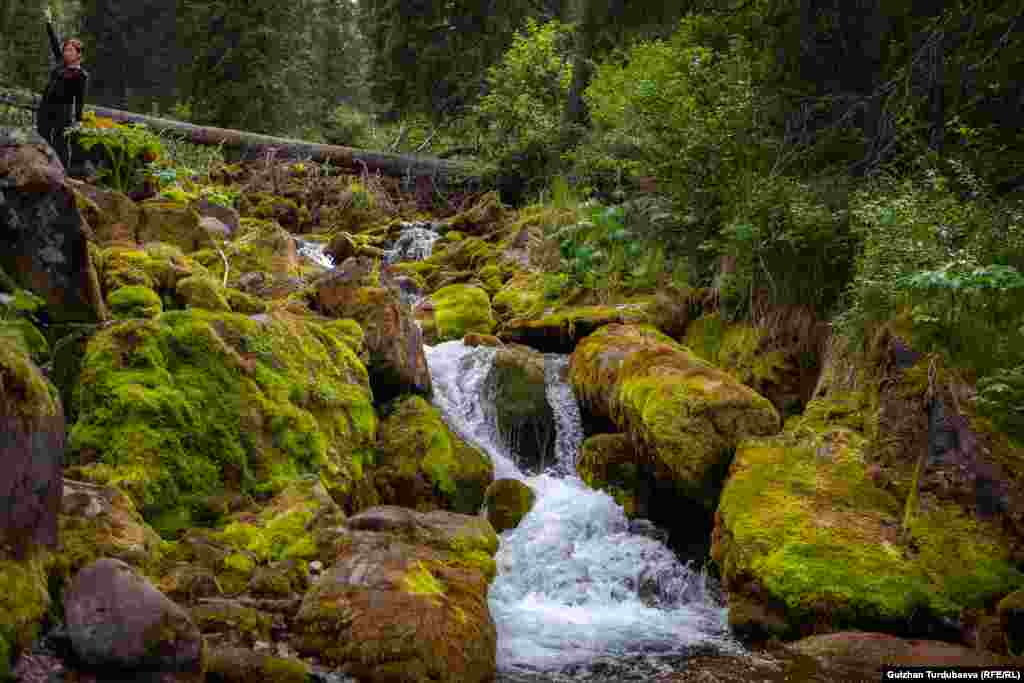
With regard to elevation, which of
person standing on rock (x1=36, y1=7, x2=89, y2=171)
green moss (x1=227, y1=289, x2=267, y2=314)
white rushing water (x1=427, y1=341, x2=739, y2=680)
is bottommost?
white rushing water (x1=427, y1=341, x2=739, y2=680)

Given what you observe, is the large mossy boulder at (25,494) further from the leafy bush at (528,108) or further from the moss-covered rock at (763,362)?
the leafy bush at (528,108)

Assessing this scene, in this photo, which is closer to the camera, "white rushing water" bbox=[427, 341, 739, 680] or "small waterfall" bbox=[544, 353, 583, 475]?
"white rushing water" bbox=[427, 341, 739, 680]

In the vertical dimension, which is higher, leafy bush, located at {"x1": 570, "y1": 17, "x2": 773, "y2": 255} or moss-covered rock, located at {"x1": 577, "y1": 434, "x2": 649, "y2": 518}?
leafy bush, located at {"x1": 570, "y1": 17, "x2": 773, "y2": 255}

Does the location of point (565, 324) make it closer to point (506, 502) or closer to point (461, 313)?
point (461, 313)

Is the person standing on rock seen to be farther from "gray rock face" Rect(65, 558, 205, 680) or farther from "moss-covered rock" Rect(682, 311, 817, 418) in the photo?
"moss-covered rock" Rect(682, 311, 817, 418)

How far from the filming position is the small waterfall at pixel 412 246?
15.2 m

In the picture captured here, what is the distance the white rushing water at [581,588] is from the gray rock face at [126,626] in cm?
213

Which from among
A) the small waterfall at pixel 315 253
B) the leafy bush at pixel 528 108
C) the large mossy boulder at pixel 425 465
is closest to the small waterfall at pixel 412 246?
the small waterfall at pixel 315 253

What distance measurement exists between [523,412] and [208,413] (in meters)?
3.96

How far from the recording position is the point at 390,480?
695 centimetres

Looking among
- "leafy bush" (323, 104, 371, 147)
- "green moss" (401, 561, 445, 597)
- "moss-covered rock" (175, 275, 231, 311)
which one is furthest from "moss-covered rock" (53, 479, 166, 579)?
"leafy bush" (323, 104, 371, 147)

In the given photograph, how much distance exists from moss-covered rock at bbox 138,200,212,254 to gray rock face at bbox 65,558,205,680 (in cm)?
578

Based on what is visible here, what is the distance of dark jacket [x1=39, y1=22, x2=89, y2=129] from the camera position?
28.6ft

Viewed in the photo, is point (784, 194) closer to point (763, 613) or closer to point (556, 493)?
point (556, 493)
